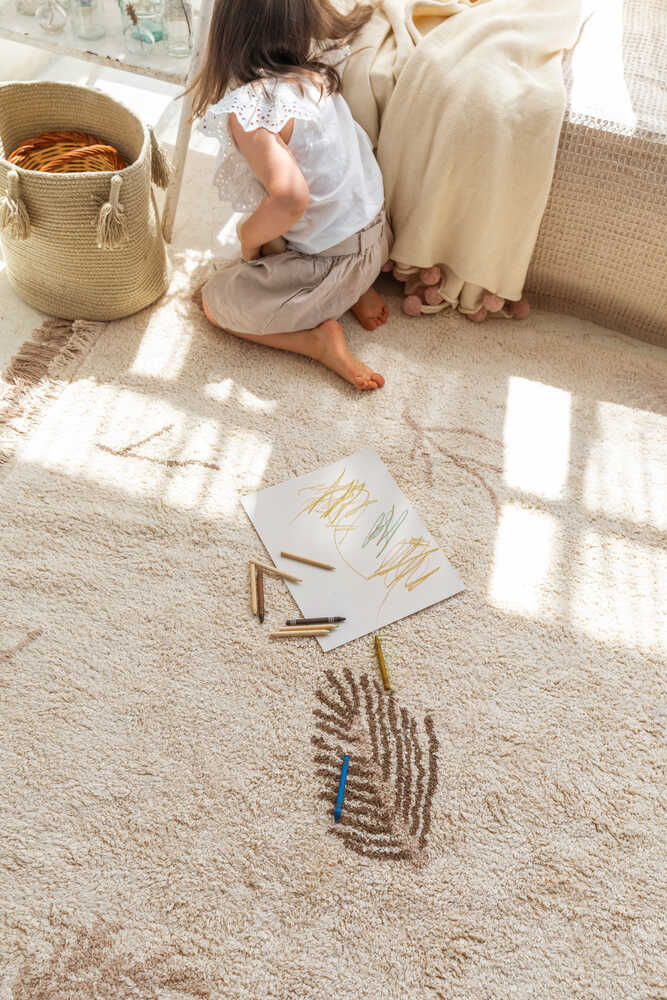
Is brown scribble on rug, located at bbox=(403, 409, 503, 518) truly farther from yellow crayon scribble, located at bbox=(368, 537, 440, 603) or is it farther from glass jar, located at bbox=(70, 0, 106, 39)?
glass jar, located at bbox=(70, 0, 106, 39)

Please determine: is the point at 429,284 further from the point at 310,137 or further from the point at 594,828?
the point at 594,828

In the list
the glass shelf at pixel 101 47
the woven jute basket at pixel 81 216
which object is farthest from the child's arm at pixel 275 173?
the glass shelf at pixel 101 47

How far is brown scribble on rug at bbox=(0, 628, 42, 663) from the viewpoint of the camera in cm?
112

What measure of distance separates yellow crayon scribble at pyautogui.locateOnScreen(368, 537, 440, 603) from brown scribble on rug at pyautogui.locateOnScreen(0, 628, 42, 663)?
507mm

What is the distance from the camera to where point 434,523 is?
129 cm

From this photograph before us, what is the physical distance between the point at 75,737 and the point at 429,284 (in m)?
1.05

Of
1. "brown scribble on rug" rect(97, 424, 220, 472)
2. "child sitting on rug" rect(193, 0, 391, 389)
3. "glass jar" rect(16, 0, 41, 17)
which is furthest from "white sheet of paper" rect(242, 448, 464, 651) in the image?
"glass jar" rect(16, 0, 41, 17)

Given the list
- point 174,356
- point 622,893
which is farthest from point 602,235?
point 622,893

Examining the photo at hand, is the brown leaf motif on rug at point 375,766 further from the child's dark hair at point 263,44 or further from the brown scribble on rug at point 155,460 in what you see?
the child's dark hair at point 263,44

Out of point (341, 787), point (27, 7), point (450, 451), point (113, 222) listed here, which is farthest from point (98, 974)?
point (27, 7)

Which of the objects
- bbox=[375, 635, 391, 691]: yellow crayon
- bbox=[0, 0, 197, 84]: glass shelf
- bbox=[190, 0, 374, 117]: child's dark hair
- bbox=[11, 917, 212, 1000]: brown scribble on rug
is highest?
bbox=[190, 0, 374, 117]: child's dark hair

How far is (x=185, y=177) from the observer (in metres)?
1.79

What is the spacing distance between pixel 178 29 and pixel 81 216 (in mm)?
460

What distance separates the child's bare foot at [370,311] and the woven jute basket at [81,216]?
39cm
